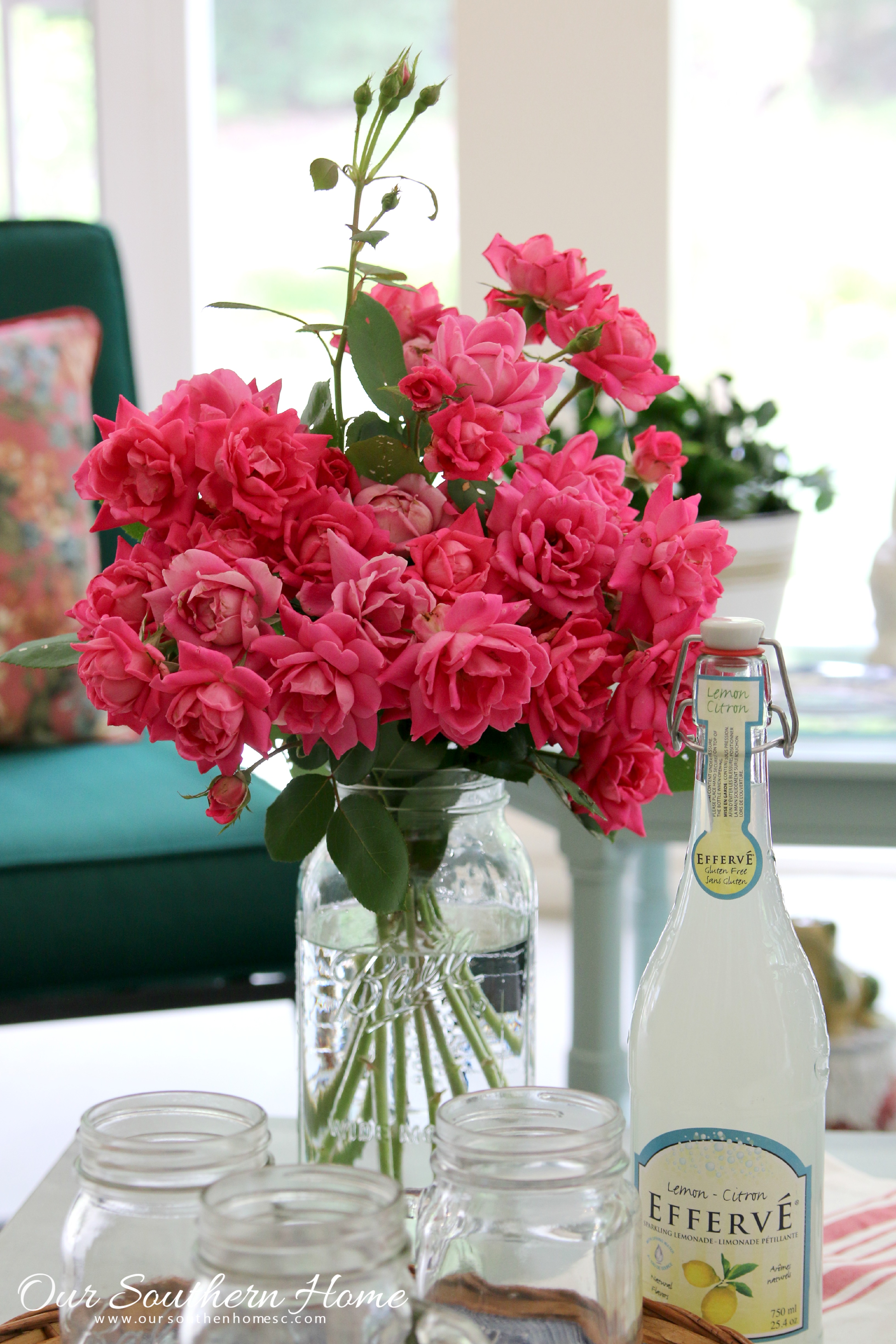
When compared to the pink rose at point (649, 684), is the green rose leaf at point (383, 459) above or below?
above

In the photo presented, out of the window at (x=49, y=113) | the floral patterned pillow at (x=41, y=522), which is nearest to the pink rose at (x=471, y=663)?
the floral patterned pillow at (x=41, y=522)

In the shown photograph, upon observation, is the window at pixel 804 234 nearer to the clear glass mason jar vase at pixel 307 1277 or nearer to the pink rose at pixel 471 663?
the pink rose at pixel 471 663

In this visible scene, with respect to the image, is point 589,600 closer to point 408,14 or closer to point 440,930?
point 440,930

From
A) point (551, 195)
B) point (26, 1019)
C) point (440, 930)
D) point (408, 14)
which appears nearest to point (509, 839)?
point (440, 930)

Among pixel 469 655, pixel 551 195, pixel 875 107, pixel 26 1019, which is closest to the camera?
pixel 469 655

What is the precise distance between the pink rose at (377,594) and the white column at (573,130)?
2.05m

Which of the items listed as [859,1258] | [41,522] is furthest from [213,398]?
[41,522]

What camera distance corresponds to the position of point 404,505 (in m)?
0.55

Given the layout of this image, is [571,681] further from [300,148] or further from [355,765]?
[300,148]

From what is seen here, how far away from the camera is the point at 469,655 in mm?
490

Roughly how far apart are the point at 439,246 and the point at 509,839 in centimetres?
242

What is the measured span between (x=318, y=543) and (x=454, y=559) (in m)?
0.05

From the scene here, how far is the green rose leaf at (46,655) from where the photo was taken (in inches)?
22.9

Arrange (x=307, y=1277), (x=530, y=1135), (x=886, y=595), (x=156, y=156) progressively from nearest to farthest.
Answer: (x=307, y=1277)
(x=530, y=1135)
(x=886, y=595)
(x=156, y=156)
